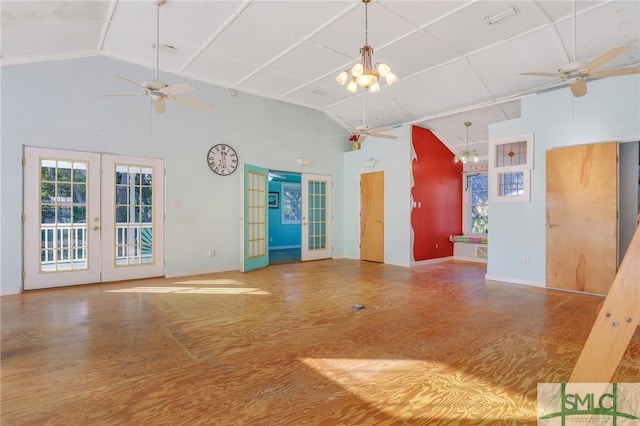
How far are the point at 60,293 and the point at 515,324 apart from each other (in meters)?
5.80

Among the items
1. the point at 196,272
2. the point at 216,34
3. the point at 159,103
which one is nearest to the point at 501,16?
the point at 216,34

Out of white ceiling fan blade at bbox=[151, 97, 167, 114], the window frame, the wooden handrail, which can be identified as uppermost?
white ceiling fan blade at bbox=[151, 97, 167, 114]

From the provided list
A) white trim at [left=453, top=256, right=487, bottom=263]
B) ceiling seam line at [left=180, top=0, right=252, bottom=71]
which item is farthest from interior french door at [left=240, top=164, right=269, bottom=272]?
white trim at [left=453, top=256, right=487, bottom=263]

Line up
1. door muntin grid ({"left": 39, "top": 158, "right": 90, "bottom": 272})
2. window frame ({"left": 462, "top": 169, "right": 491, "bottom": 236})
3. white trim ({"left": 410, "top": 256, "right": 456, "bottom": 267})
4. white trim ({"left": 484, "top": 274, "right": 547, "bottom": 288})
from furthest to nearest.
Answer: window frame ({"left": 462, "top": 169, "right": 491, "bottom": 236})
white trim ({"left": 410, "top": 256, "right": 456, "bottom": 267})
white trim ({"left": 484, "top": 274, "right": 547, "bottom": 288})
door muntin grid ({"left": 39, "top": 158, "right": 90, "bottom": 272})

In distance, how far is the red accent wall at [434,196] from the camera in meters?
7.15

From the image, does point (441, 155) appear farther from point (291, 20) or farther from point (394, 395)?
point (394, 395)

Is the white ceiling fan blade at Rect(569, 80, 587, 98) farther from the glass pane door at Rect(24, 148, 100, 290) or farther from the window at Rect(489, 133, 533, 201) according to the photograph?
the glass pane door at Rect(24, 148, 100, 290)

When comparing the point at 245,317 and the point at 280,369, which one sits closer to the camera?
the point at 280,369

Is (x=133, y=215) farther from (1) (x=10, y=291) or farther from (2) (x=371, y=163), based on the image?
(2) (x=371, y=163)

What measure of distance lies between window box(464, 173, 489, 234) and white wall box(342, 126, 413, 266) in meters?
2.33

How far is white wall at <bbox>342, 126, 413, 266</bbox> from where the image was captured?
23.0 ft

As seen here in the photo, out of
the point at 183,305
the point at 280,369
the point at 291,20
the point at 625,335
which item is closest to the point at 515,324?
the point at 625,335

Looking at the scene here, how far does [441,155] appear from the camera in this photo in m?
7.81

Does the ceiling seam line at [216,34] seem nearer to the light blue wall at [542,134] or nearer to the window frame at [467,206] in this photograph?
the light blue wall at [542,134]
